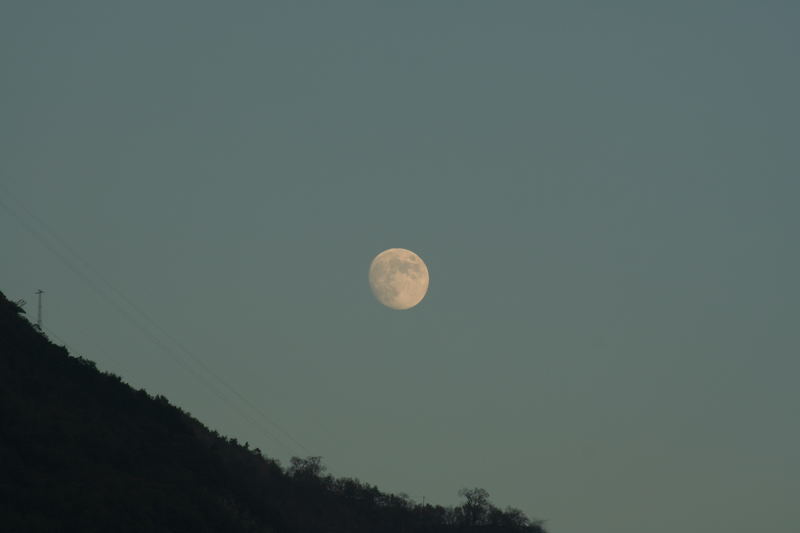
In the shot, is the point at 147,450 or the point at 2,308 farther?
the point at 2,308

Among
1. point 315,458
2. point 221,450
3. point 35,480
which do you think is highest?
point 315,458

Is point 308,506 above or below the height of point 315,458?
below

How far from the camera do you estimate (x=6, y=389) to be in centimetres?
7000

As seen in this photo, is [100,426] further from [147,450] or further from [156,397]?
[156,397]

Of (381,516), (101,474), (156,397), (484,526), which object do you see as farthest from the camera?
(484,526)

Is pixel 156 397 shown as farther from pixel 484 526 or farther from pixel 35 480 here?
Result: pixel 484 526

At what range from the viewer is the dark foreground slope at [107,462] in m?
59.7

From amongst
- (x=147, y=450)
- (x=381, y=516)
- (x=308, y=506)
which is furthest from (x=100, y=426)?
(x=381, y=516)

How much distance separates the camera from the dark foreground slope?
59656 mm

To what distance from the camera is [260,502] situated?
292ft

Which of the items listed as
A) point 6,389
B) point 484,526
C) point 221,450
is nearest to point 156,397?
point 221,450

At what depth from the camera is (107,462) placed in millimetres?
70312

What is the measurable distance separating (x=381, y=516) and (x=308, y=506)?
20332 millimetres

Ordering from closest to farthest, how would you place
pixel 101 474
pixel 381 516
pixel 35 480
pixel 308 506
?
pixel 35 480
pixel 101 474
pixel 308 506
pixel 381 516
